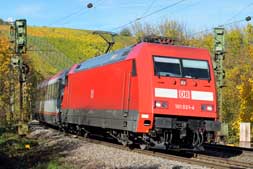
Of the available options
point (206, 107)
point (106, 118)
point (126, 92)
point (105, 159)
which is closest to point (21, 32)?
point (106, 118)

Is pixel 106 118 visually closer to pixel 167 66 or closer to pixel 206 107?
pixel 167 66

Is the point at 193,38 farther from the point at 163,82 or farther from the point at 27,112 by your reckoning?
the point at 163,82

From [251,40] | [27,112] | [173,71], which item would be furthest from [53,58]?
[173,71]

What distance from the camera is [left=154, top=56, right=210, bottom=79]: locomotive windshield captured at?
16.0 metres

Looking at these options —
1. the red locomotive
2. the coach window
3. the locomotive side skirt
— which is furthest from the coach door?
the coach window

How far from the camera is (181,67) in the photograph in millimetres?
16266

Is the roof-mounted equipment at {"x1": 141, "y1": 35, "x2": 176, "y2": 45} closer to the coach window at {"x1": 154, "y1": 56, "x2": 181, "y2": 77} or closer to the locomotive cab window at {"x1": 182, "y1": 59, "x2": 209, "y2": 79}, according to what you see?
the coach window at {"x1": 154, "y1": 56, "x2": 181, "y2": 77}

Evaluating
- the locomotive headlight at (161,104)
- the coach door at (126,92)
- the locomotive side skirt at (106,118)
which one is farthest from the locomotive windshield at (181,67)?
the locomotive side skirt at (106,118)

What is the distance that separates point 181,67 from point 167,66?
19.1 inches

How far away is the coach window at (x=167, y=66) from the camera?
52.3 ft

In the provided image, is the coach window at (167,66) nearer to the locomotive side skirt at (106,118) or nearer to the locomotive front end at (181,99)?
the locomotive front end at (181,99)

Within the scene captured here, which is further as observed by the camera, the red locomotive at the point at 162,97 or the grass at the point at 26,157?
the red locomotive at the point at 162,97

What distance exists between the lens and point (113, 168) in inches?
502

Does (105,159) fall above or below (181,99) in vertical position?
below
